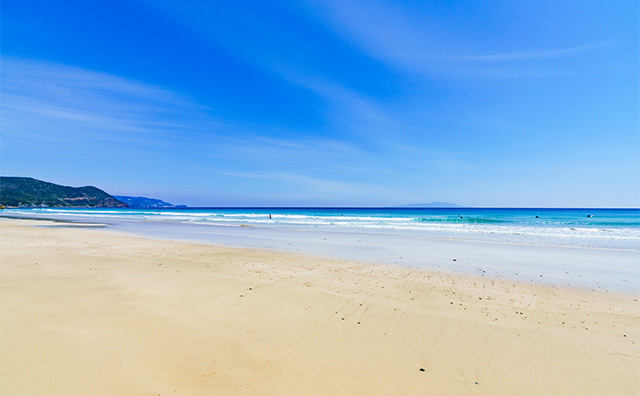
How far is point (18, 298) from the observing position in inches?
219

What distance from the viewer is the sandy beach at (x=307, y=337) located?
10.5 feet

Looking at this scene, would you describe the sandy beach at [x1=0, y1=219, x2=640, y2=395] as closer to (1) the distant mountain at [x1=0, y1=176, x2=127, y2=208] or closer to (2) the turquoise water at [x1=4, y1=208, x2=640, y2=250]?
(2) the turquoise water at [x1=4, y1=208, x2=640, y2=250]

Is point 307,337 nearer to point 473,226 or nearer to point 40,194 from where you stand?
point 473,226

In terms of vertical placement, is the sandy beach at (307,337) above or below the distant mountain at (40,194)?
below

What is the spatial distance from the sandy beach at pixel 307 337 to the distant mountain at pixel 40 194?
164 meters

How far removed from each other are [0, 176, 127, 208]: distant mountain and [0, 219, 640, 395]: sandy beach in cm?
16436

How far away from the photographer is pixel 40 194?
5487 inches

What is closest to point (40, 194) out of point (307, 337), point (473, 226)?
point (473, 226)

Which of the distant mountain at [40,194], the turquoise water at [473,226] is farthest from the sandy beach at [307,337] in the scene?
the distant mountain at [40,194]

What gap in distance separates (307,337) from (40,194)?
191m

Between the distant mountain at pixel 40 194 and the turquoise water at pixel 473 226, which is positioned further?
the distant mountain at pixel 40 194

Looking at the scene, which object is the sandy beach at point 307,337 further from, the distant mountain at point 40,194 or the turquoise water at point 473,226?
the distant mountain at point 40,194

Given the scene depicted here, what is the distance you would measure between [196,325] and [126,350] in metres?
1.06

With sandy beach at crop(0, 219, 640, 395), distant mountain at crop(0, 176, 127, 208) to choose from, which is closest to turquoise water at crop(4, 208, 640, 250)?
sandy beach at crop(0, 219, 640, 395)
